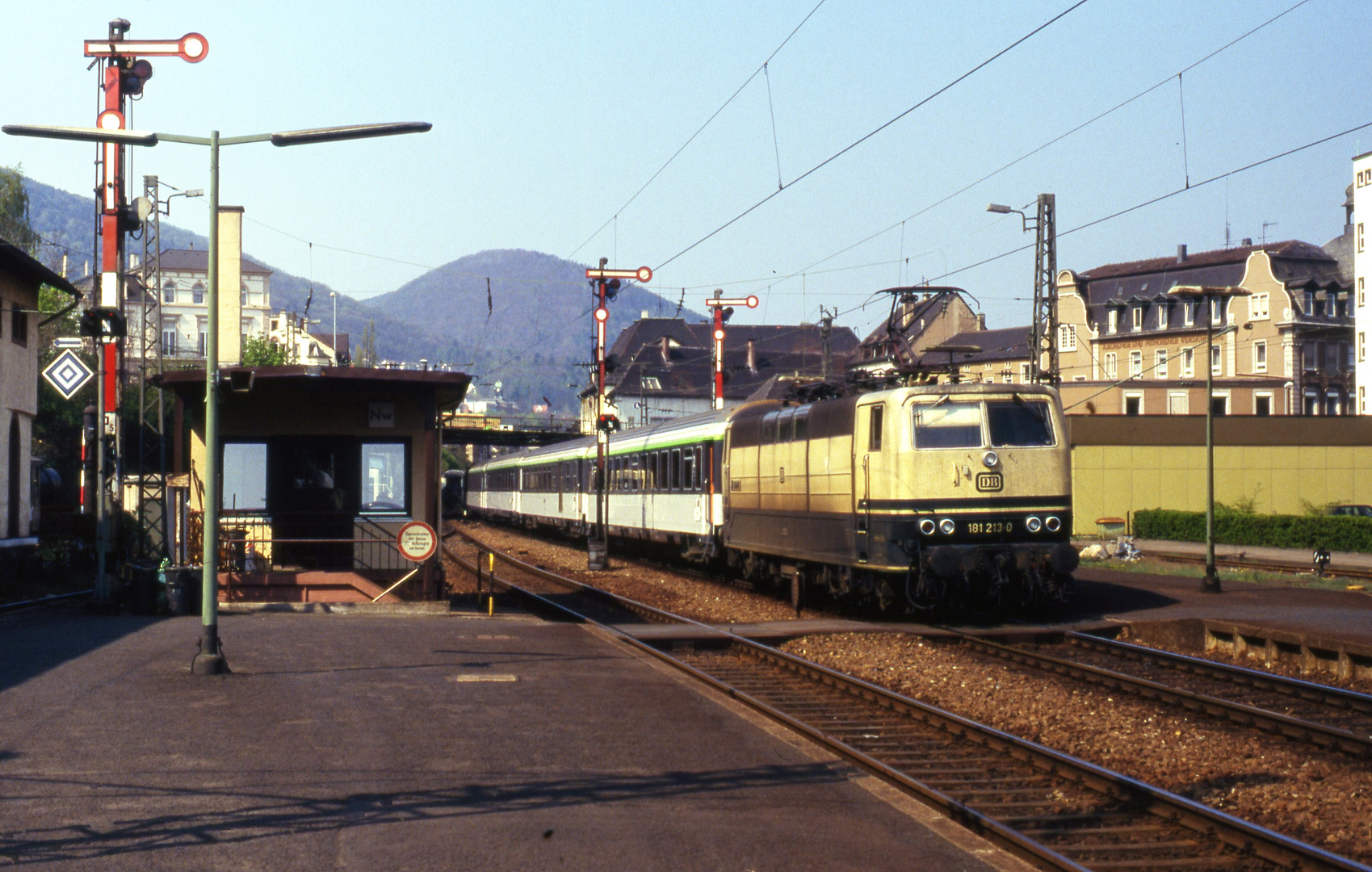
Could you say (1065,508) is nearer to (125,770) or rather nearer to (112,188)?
(125,770)

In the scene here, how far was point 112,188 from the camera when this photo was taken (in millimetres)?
26562

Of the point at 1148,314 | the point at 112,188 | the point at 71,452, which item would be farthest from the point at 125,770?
the point at 1148,314

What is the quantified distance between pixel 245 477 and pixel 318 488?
115 cm

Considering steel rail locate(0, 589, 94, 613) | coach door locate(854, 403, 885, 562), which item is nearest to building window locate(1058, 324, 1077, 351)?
steel rail locate(0, 589, 94, 613)

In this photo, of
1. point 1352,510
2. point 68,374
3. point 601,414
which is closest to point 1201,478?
point 1352,510

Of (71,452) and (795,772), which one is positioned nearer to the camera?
(795,772)

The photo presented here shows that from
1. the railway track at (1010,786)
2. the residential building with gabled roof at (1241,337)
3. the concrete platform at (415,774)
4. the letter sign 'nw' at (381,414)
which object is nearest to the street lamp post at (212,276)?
the concrete platform at (415,774)

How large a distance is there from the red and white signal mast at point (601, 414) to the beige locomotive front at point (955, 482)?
13712mm

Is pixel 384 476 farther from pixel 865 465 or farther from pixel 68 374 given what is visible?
pixel 865 465

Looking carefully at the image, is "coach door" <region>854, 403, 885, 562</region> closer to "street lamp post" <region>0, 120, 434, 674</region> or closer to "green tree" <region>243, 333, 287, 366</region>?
"street lamp post" <region>0, 120, 434, 674</region>

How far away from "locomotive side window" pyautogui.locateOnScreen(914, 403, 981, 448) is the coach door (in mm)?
551

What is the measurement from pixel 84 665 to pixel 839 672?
7445mm

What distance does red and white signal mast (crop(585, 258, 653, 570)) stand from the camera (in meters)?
32.6

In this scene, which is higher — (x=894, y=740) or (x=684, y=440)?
(x=684, y=440)
